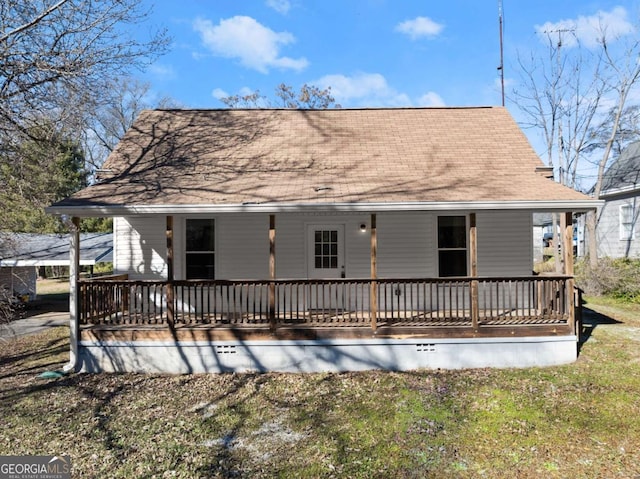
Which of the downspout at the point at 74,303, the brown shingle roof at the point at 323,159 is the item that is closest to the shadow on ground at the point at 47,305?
the downspout at the point at 74,303

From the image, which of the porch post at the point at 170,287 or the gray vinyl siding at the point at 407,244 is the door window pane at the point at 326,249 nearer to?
the gray vinyl siding at the point at 407,244

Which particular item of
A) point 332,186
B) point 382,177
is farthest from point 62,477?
point 382,177

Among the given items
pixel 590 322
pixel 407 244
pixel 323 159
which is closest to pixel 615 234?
pixel 590 322

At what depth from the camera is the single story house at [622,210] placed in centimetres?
1720

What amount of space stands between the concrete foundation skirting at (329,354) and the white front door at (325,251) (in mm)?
2197

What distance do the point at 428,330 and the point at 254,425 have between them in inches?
148

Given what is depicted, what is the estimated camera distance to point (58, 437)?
212 inches

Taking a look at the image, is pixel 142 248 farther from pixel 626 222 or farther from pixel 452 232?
pixel 626 222

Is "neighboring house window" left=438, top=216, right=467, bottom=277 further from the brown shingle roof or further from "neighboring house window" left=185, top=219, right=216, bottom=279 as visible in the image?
"neighboring house window" left=185, top=219, right=216, bottom=279

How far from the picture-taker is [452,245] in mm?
9430

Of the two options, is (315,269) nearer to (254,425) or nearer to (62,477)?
(254,425)

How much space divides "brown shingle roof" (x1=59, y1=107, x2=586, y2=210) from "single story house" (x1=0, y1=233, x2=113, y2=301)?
582 centimetres

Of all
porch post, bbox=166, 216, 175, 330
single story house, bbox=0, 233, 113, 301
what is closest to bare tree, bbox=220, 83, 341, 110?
single story house, bbox=0, 233, 113, 301

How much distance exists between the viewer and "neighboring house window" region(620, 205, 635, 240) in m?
17.5
